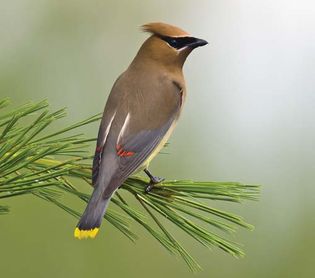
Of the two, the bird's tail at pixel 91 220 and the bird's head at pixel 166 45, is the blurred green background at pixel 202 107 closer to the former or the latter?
the bird's head at pixel 166 45

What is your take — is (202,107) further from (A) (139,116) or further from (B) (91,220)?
(B) (91,220)

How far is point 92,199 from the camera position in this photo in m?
2.44

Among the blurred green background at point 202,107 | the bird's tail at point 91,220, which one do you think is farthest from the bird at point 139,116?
the blurred green background at point 202,107

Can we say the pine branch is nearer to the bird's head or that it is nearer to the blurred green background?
the bird's head

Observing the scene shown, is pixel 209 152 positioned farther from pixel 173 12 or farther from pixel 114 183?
pixel 114 183

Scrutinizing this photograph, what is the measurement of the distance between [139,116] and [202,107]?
2.04 meters

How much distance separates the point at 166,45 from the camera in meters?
3.11

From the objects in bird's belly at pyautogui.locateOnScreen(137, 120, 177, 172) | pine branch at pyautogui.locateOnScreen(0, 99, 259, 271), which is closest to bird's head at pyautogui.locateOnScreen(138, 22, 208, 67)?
Result: bird's belly at pyautogui.locateOnScreen(137, 120, 177, 172)

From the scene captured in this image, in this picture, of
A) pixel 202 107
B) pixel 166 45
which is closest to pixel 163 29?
pixel 166 45

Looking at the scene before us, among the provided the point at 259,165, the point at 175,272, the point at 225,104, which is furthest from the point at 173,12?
the point at 175,272

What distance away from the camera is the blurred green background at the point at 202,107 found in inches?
156

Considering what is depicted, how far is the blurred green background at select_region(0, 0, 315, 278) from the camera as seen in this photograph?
156 inches

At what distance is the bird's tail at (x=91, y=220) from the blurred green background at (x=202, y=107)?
4.28 feet

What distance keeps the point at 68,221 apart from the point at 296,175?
3.73 feet
